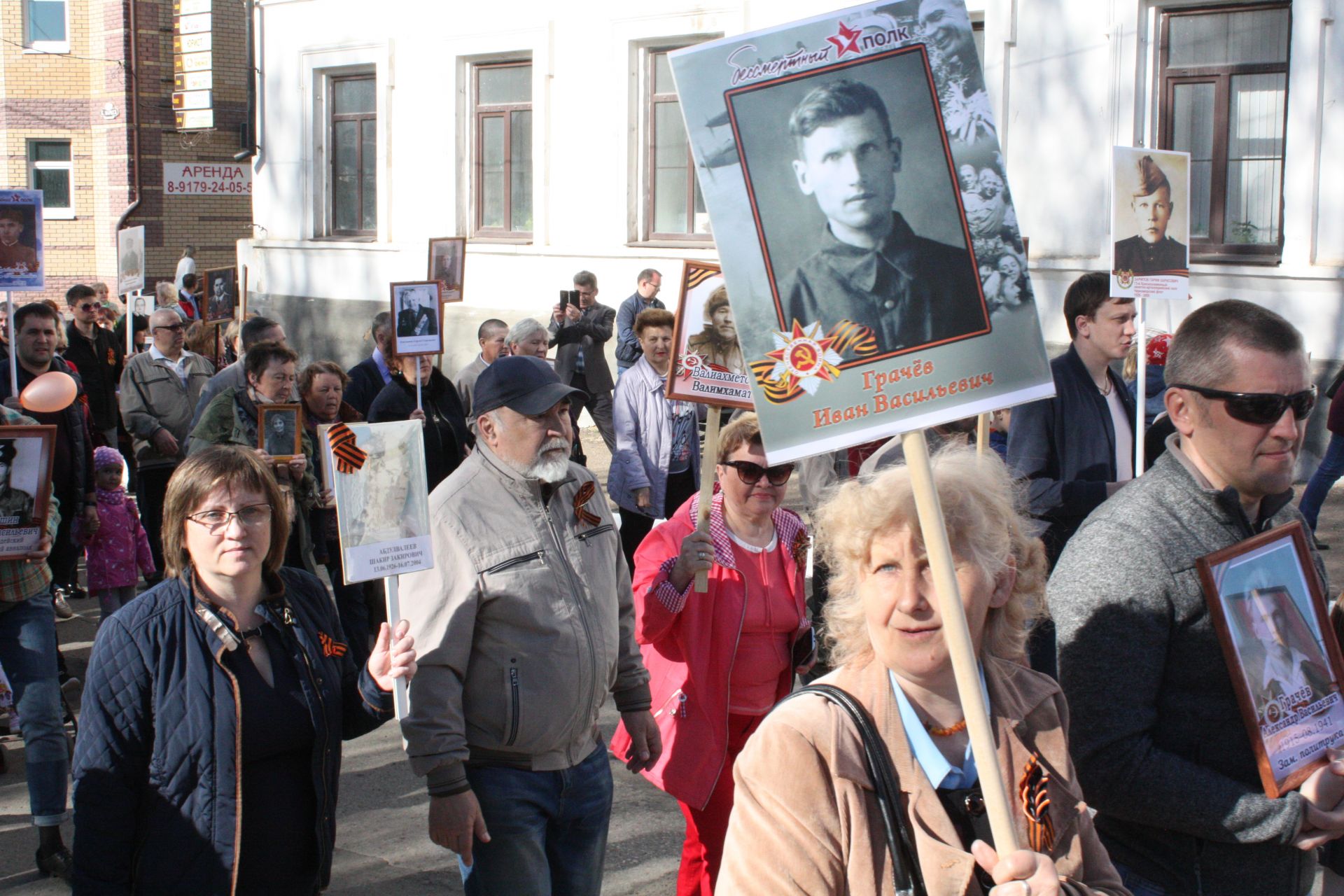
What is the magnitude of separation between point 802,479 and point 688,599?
2.10 meters

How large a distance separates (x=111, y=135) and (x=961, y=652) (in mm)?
32391

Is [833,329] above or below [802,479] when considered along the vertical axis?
above

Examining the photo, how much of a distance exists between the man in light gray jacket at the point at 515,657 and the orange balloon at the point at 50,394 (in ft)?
11.1

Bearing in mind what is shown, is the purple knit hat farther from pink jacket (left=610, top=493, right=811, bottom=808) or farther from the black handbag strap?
the black handbag strap

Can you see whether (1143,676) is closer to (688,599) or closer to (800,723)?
(800,723)

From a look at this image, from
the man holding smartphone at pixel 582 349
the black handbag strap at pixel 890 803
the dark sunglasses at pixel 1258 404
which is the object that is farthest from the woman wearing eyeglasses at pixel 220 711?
the man holding smartphone at pixel 582 349

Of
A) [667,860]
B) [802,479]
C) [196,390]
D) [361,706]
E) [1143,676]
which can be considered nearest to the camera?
[1143,676]

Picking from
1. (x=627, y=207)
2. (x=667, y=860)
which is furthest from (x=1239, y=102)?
(x=667, y=860)

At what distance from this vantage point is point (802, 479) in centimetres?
625

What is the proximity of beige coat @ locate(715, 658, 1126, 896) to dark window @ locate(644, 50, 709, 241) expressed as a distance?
15337mm

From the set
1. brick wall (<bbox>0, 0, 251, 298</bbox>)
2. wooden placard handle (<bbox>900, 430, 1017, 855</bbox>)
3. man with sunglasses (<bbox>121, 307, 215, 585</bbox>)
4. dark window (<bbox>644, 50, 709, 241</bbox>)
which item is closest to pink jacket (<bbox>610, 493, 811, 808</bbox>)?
wooden placard handle (<bbox>900, 430, 1017, 855</bbox>)

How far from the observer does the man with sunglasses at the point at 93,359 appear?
448 inches

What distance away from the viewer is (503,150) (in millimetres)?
19109

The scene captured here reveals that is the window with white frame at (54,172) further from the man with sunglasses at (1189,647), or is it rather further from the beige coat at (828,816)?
the beige coat at (828,816)
